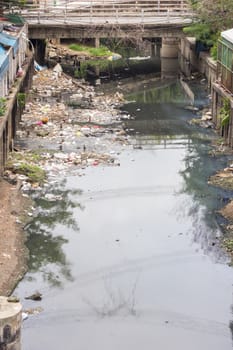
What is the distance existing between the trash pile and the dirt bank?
2.80ft

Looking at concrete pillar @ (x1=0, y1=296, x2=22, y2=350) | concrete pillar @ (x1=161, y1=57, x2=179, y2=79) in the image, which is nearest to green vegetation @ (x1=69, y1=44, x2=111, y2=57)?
concrete pillar @ (x1=161, y1=57, x2=179, y2=79)

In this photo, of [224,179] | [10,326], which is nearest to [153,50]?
[224,179]

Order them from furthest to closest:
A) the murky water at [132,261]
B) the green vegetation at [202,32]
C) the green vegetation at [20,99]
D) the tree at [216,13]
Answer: the green vegetation at [202,32], the tree at [216,13], the green vegetation at [20,99], the murky water at [132,261]

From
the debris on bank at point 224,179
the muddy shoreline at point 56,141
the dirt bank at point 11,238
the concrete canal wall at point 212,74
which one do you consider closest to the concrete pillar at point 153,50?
the concrete canal wall at point 212,74

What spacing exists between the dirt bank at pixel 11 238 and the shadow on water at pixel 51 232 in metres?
0.22

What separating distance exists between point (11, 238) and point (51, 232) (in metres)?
1.28

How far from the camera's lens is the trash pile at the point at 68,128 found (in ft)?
69.2

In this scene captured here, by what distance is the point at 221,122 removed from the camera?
942 inches

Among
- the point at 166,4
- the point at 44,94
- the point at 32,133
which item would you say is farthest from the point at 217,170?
the point at 166,4

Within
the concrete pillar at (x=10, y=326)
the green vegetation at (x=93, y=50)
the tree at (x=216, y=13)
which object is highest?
the tree at (x=216, y=13)

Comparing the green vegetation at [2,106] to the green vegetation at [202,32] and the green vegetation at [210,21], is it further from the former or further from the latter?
the green vegetation at [202,32]

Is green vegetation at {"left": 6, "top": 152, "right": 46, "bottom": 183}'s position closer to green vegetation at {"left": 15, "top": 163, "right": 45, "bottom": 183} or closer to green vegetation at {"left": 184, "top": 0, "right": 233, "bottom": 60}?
green vegetation at {"left": 15, "top": 163, "right": 45, "bottom": 183}

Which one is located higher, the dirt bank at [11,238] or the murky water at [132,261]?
the dirt bank at [11,238]

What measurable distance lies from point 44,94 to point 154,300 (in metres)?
18.8
